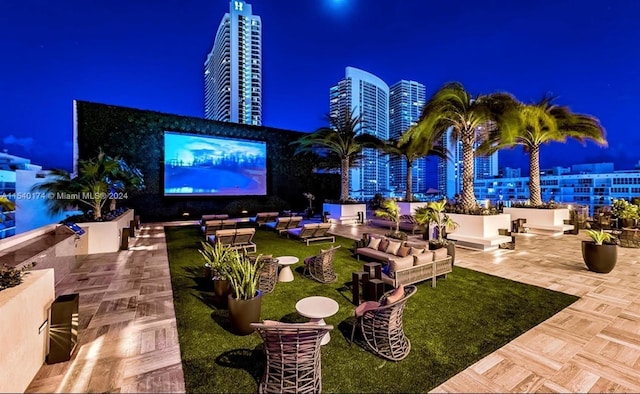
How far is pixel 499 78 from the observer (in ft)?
136

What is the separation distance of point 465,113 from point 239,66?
2195 inches

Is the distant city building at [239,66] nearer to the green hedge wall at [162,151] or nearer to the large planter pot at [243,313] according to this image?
the green hedge wall at [162,151]

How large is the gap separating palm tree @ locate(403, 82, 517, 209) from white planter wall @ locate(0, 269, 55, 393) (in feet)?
34.5

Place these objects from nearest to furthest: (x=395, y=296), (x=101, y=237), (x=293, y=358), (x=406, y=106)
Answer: (x=293, y=358)
(x=395, y=296)
(x=101, y=237)
(x=406, y=106)

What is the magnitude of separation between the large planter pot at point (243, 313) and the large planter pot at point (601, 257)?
24.7ft

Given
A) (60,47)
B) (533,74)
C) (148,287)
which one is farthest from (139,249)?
(533,74)

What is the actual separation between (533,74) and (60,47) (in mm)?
76161

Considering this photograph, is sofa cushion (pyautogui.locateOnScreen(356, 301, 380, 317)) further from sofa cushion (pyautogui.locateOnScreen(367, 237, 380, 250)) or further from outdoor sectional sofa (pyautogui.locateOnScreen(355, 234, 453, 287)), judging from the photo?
sofa cushion (pyautogui.locateOnScreen(367, 237, 380, 250))

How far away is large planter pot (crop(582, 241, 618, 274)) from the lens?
5938 millimetres

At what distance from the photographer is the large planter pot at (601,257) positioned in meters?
5.94

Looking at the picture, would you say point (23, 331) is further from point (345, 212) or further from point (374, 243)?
point (345, 212)

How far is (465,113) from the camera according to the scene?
9812 millimetres

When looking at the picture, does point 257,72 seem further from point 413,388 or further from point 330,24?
point 413,388

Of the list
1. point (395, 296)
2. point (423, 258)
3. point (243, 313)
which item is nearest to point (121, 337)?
point (243, 313)
